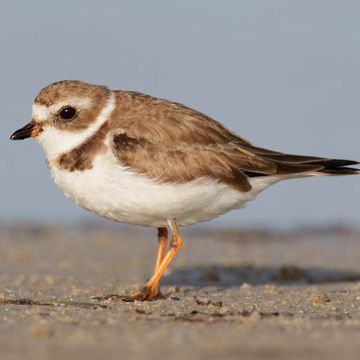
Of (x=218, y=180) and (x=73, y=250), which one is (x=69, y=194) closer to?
(x=218, y=180)

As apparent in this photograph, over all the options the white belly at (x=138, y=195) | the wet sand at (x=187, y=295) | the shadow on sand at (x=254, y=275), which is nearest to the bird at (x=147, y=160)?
the white belly at (x=138, y=195)

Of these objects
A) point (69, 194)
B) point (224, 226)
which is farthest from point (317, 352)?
point (224, 226)

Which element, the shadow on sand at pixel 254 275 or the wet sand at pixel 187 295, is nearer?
the wet sand at pixel 187 295

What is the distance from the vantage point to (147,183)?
743 centimetres

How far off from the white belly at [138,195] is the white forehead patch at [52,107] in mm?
496

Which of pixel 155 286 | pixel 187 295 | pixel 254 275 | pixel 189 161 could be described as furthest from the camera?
pixel 254 275

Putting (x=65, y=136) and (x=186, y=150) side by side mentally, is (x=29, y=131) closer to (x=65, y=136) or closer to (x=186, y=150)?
(x=65, y=136)

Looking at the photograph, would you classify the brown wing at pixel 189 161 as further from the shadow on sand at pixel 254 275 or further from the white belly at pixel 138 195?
the shadow on sand at pixel 254 275

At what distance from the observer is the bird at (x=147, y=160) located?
741 centimetres

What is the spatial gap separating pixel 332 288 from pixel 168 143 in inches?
114

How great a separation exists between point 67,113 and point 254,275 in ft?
14.4

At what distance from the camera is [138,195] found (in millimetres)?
7406

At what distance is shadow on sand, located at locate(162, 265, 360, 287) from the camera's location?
1071cm

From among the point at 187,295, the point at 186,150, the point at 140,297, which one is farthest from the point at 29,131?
the point at 187,295
